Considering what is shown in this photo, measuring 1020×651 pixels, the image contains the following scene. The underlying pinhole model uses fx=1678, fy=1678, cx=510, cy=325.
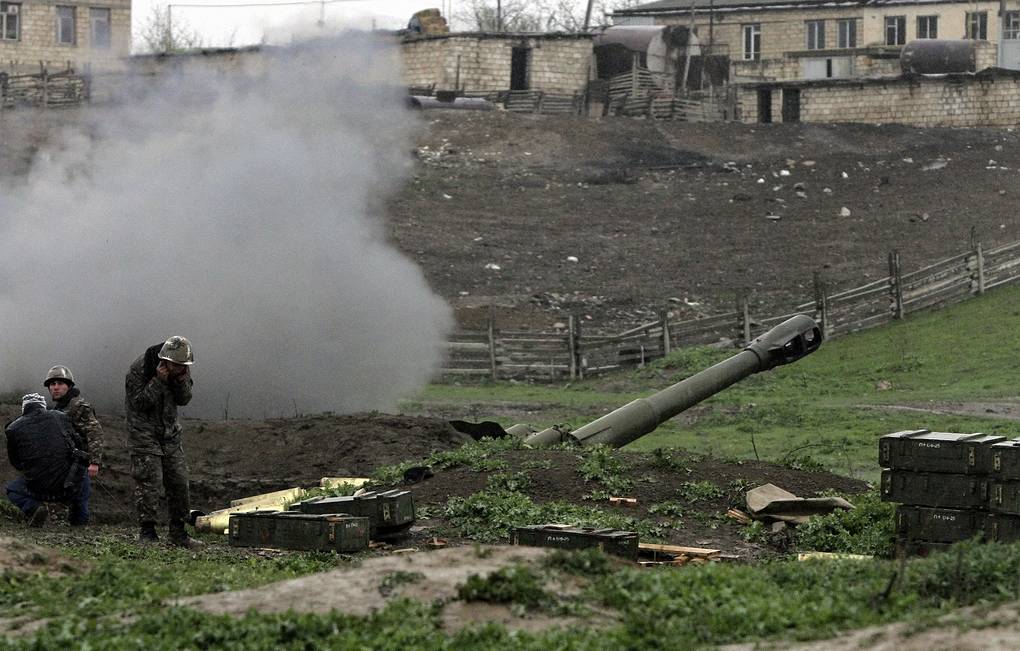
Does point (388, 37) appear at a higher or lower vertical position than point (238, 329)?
higher

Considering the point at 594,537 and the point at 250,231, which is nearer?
the point at 594,537

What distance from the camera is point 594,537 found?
12633mm

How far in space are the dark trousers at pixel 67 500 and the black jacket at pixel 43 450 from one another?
10 centimetres

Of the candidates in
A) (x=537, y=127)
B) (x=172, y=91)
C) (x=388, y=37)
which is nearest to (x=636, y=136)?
(x=537, y=127)

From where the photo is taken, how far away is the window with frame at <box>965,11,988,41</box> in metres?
64.6

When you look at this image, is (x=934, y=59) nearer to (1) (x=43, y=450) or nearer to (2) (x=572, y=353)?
(2) (x=572, y=353)

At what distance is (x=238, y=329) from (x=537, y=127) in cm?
3036

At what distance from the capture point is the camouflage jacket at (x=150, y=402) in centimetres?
1430

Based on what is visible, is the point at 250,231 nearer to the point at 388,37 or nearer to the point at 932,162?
the point at 388,37

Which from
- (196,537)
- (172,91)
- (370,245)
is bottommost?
(196,537)

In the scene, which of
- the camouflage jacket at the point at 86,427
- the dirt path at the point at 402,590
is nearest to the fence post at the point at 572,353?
the camouflage jacket at the point at 86,427

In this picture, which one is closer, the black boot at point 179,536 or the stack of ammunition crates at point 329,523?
the stack of ammunition crates at point 329,523

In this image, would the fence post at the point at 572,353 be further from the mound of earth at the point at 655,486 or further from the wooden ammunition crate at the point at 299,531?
the wooden ammunition crate at the point at 299,531

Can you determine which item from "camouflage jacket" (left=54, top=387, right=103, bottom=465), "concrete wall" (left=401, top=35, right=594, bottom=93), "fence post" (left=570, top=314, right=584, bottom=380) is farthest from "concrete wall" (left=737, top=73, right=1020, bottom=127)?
"camouflage jacket" (left=54, top=387, right=103, bottom=465)
